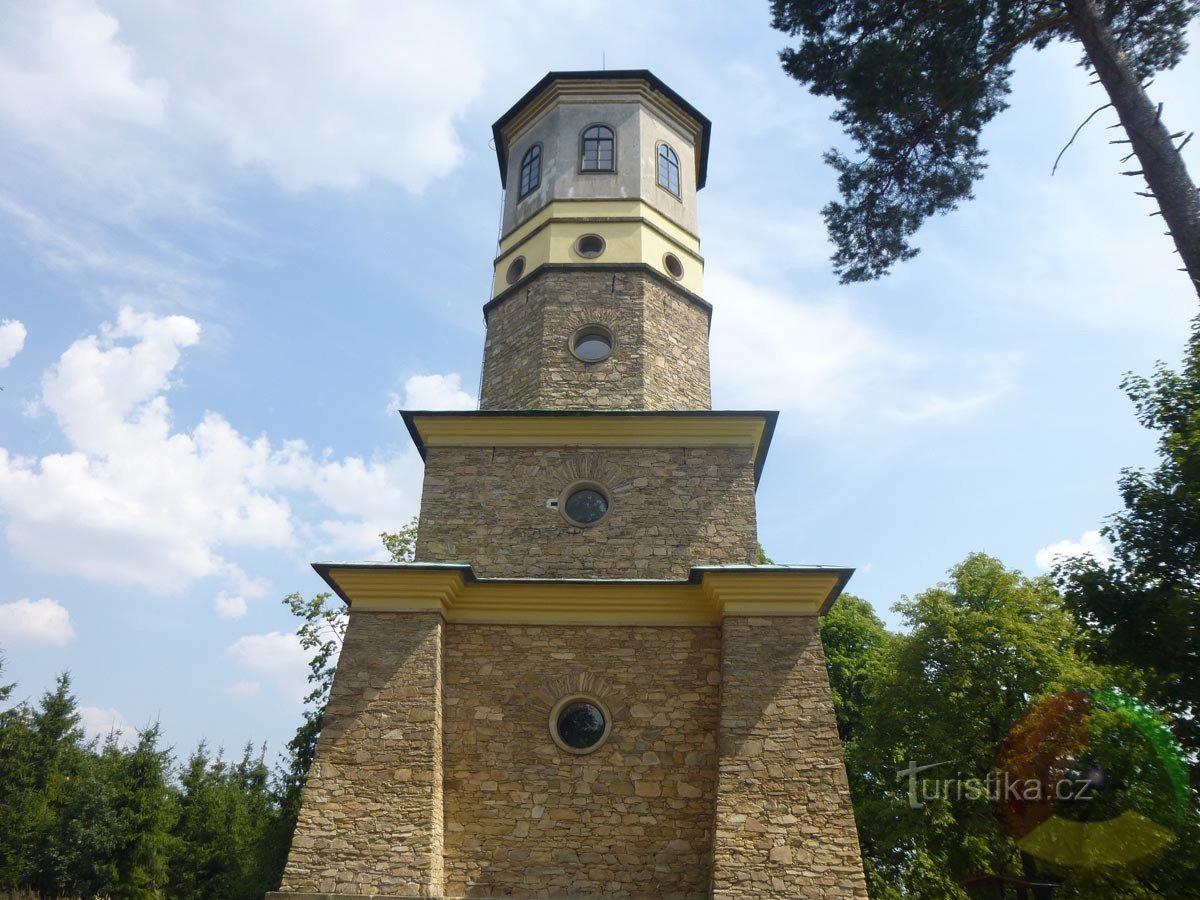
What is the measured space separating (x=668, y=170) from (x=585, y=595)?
8.54 meters

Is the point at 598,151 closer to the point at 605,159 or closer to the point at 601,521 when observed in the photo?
the point at 605,159

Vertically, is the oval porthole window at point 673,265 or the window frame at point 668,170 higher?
the window frame at point 668,170

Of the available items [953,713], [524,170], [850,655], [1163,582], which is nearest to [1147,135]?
[1163,582]

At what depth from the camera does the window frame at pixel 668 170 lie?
14.2 meters

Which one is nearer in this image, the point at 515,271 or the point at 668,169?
the point at 515,271

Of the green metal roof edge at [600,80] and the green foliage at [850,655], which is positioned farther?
the green foliage at [850,655]

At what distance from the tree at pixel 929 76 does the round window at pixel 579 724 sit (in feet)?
21.0

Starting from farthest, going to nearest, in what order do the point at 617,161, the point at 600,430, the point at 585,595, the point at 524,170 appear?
the point at 524,170, the point at 617,161, the point at 600,430, the point at 585,595

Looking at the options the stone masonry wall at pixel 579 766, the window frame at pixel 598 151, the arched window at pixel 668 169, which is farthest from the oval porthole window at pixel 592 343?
the stone masonry wall at pixel 579 766

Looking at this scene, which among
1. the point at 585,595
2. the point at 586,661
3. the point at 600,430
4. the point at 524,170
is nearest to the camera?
the point at 586,661

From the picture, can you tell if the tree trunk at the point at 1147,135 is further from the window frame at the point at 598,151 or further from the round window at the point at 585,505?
the window frame at the point at 598,151

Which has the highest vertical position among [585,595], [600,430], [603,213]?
[603,213]

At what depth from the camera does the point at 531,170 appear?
14.7 m

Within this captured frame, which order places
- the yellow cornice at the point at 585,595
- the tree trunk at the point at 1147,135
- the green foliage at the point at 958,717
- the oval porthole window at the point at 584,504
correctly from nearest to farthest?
the tree trunk at the point at 1147,135 < the yellow cornice at the point at 585,595 < the oval porthole window at the point at 584,504 < the green foliage at the point at 958,717
